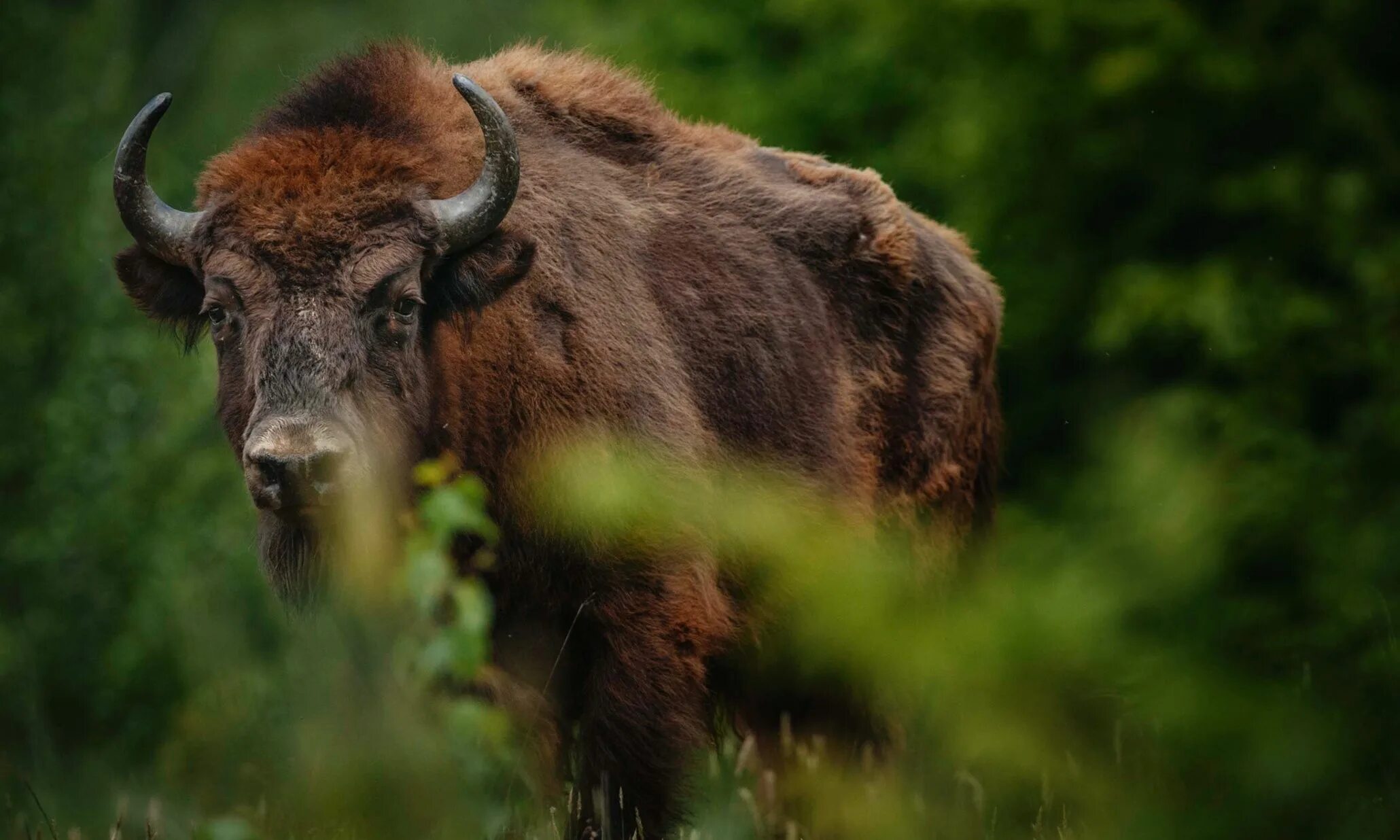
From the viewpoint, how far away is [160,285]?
5.05 meters

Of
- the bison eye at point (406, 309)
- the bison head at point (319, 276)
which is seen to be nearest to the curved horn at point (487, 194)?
the bison head at point (319, 276)

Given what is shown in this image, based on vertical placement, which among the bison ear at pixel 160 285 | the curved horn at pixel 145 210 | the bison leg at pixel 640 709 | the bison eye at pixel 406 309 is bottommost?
the bison leg at pixel 640 709

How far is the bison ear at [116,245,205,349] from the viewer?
16.5 feet

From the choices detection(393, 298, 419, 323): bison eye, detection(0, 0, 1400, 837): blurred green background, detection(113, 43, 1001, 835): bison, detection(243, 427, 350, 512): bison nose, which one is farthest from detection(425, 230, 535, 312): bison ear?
detection(0, 0, 1400, 837): blurred green background

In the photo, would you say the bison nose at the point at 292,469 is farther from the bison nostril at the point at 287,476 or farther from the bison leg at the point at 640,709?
the bison leg at the point at 640,709

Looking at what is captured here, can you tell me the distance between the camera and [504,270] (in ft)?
15.9

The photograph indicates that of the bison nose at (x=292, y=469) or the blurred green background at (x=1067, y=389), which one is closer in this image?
the blurred green background at (x=1067, y=389)

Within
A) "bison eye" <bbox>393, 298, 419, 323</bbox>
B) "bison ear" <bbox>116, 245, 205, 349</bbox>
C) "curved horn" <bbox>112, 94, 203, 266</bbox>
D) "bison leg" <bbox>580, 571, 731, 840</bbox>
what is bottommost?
"bison leg" <bbox>580, 571, 731, 840</bbox>

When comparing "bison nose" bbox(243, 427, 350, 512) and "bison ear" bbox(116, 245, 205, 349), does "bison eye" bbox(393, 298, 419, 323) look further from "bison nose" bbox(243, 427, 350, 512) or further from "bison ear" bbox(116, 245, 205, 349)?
"bison ear" bbox(116, 245, 205, 349)

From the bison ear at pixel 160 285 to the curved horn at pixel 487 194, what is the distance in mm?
907

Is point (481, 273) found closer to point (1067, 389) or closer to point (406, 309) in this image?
point (406, 309)

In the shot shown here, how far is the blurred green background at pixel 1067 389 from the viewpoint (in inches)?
48.5

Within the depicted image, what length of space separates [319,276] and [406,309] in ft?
1.01

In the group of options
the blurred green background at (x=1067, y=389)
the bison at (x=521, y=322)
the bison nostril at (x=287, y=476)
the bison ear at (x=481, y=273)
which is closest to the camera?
the blurred green background at (x=1067, y=389)
